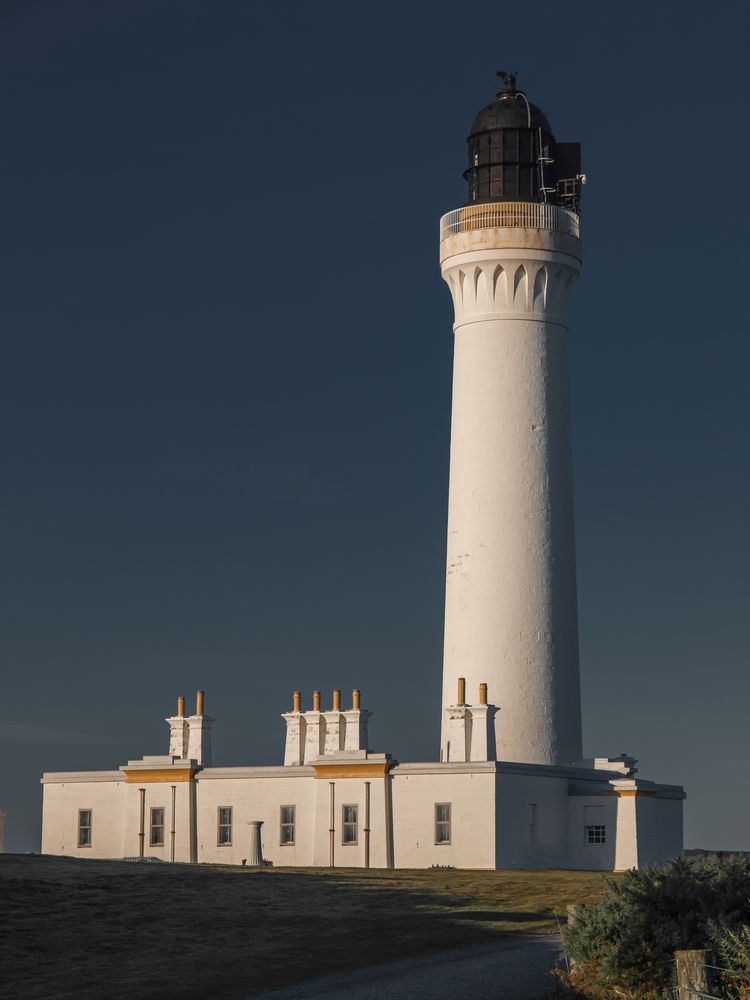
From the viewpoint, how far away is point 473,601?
182 feet

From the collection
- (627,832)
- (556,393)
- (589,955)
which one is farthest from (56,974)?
(556,393)

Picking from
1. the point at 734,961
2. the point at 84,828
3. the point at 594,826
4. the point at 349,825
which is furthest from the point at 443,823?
the point at 734,961

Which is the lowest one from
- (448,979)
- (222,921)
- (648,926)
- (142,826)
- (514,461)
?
(448,979)

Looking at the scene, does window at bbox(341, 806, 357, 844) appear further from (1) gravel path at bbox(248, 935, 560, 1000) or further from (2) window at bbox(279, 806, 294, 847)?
(1) gravel path at bbox(248, 935, 560, 1000)

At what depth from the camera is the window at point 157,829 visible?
176ft

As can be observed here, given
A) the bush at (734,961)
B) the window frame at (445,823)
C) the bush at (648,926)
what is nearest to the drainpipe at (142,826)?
the window frame at (445,823)

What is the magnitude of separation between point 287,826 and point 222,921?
18160mm

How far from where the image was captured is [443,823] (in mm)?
49406

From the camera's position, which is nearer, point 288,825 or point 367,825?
point 367,825

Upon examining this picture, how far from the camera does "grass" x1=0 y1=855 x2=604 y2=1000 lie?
92.7 feet

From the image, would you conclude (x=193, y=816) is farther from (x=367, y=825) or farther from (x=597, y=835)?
(x=597, y=835)

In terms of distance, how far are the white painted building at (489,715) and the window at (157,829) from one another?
0.07 metres

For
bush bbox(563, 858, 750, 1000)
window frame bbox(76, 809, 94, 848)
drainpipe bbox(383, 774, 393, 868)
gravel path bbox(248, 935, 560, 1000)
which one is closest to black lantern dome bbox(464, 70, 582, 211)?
drainpipe bbox(383, 774, 393, 868)

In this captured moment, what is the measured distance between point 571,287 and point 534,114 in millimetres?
6101
